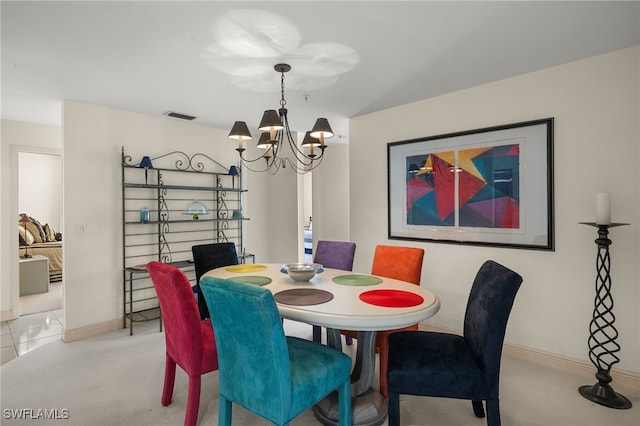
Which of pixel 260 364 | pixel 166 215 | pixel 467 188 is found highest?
pixel 467 188

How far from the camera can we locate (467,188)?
3.27 metres

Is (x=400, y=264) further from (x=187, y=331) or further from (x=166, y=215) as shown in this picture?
(x=166, y=215)

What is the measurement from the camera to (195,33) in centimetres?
217

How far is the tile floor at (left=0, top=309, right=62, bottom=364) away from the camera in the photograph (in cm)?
326

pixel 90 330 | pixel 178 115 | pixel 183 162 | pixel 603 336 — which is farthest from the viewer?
pixel 183 162

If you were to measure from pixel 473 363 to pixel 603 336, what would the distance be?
Result: 1.54 m

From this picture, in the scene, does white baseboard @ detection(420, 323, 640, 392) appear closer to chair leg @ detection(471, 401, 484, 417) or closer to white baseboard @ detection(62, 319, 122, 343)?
chair leg @ detection(471, 401, 484, 417)

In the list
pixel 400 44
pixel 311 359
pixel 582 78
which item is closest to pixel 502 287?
pixel 311 359

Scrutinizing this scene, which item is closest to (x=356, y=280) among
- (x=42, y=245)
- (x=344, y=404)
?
(x=344, y=404)

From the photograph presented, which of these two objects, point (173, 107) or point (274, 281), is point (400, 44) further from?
point (173, 107)

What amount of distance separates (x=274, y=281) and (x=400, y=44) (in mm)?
1859

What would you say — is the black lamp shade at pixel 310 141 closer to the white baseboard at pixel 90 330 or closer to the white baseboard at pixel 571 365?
the white baseboard at pixel 571 365

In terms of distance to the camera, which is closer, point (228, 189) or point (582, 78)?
point (582, 78)

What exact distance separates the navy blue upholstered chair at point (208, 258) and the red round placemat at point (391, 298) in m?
1.60
